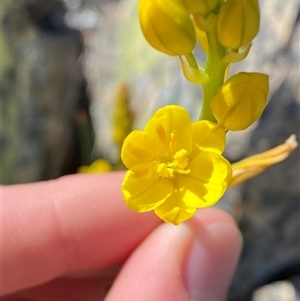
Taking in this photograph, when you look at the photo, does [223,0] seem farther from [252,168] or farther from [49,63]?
[49,63]

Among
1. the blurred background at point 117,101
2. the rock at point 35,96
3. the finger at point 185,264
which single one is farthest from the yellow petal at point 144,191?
the rock at point 35,96

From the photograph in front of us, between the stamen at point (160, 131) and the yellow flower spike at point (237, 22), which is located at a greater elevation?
the yellow flower spike at point (237, 22)

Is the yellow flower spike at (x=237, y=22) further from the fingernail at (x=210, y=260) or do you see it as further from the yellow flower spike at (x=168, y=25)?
the fingernail at (x=210, y=260)

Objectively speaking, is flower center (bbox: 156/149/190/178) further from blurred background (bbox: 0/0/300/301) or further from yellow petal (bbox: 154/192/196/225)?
blurred background (bbox: 0/0/300/301)

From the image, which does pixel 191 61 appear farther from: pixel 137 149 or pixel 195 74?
pixel 137 149

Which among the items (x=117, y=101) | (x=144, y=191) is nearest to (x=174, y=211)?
(x=144, y=191)

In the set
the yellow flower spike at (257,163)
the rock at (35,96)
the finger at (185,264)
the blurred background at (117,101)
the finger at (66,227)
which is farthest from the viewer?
the rock at (35,96)
